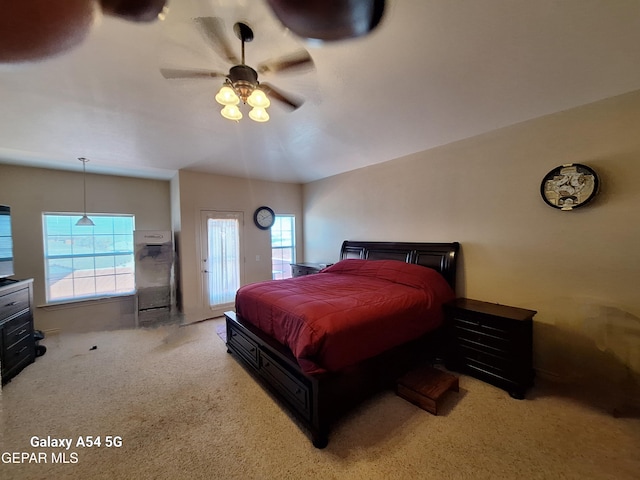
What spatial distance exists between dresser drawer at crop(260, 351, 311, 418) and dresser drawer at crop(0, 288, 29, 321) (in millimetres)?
2926

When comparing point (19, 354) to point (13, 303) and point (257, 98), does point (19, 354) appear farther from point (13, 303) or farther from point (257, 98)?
point (257, 98)

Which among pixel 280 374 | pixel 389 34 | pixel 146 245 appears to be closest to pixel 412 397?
pixel 280 374

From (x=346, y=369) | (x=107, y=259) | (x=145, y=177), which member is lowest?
(x=346, y=369)

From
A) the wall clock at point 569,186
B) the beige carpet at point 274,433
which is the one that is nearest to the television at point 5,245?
the beige carpet at point 274,433

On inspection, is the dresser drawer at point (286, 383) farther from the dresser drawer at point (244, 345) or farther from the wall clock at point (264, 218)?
the wall clock at point (264, 218)

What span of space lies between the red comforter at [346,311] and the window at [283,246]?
2.31 m

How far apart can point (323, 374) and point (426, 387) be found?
1.05 meters

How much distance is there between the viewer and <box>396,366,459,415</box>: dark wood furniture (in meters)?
2.12

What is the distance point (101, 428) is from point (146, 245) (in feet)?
9.44

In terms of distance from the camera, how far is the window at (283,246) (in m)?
5.62

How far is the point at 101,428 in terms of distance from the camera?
1995 millimetres

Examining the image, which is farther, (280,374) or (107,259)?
(107,259)

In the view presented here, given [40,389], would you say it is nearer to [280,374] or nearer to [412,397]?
[280,374]

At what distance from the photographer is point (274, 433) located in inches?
76.5
